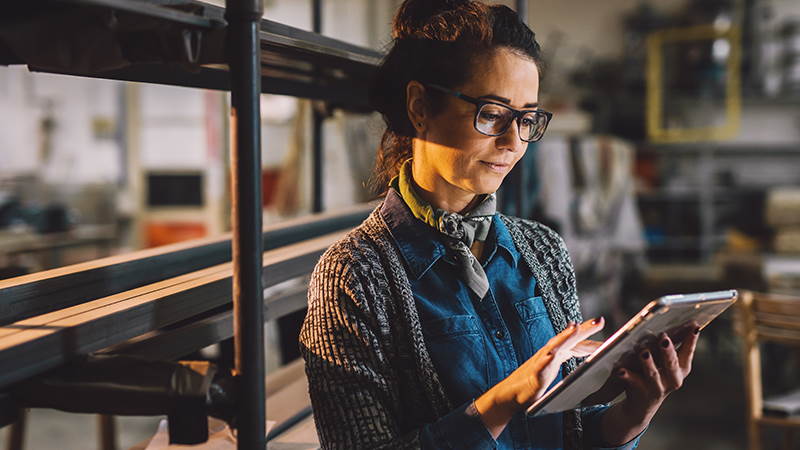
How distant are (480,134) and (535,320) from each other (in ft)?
0.96

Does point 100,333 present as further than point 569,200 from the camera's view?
No

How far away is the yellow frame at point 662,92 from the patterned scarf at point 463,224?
6177 mm

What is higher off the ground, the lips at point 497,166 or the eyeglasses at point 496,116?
the eyeglasses at point 496,116

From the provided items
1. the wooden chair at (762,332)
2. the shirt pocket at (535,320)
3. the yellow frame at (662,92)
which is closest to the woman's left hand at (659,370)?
the shirt pocket at (535,320)

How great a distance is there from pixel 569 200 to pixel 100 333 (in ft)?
13.3

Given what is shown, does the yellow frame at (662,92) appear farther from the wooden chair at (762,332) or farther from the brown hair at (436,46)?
the brown hair at (436,46)

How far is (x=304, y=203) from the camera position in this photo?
20.6 ft

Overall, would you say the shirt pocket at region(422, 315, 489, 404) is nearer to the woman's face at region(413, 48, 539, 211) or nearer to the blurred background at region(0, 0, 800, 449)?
the woman's face at region(413, 48, 539, 211)

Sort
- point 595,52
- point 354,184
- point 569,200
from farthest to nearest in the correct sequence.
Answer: point 595,52 → point 354,184 → point 569,200

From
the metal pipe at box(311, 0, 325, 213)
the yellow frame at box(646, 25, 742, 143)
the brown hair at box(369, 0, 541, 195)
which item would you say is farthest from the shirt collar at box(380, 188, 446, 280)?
the yellow frame at box(646, 25, 742, 143)

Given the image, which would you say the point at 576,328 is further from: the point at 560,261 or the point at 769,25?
the point at 769,25

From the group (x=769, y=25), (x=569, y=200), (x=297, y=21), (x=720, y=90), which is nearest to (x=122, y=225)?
(x=297, y=21)

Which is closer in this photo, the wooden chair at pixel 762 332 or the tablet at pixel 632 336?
the tablet at pixel 632 336

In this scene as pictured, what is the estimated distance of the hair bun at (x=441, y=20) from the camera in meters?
1.10
